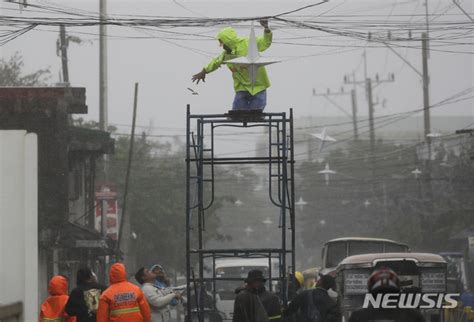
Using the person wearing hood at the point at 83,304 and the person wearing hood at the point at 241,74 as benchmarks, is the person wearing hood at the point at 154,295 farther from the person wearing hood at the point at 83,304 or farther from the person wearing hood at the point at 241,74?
the person wearing hood at the point at 241,74

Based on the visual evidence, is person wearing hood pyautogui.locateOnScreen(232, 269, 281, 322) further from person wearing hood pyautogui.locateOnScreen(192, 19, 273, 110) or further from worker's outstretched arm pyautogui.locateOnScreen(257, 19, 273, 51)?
worker's outstretched arm pyautogui.locateOnScreen(257, 19, 273, 51)

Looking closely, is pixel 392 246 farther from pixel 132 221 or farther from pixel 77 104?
pixel 132 221

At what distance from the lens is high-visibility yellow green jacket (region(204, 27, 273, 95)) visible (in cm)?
1409

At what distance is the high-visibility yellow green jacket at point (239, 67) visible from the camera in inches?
555

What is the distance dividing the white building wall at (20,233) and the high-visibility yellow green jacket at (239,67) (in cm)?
335

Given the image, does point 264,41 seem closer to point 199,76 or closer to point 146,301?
point 199,76

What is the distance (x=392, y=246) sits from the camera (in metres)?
24.0

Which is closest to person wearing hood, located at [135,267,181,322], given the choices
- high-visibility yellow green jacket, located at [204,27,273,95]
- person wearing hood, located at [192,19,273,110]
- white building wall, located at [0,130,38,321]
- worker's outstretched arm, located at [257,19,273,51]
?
A: white building wall, located at [0,130,38,321]

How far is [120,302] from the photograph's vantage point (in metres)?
11.9

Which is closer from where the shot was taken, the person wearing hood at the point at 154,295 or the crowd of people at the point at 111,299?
the crowd of people at the point at 111,299

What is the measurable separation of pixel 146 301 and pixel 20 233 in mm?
1738

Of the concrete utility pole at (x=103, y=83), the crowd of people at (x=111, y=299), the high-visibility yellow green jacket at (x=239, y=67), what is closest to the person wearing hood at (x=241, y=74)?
the high-visibility yellow green jacket at (x=239, y=67)

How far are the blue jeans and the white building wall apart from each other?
128 inches

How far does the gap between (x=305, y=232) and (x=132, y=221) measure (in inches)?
1299
